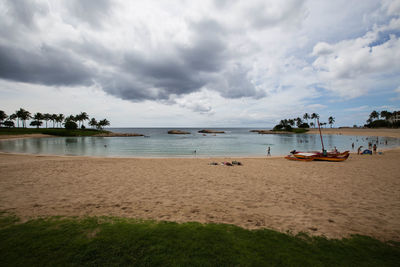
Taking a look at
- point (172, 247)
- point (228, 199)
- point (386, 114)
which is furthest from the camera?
point (386, 114)

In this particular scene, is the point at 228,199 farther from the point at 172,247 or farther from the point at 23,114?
the point at 23,114

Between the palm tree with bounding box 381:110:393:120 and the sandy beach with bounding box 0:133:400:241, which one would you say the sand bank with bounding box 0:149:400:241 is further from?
the palm tree with bounding box 381:110:393:120

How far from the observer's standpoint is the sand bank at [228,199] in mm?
6785

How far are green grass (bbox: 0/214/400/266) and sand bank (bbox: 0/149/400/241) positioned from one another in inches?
41.4

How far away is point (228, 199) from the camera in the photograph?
30.9 ft

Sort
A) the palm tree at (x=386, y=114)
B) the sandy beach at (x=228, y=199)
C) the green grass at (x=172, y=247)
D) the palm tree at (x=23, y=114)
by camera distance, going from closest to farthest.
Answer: the green grass at (x=172, y=247), the sandy beach at (x=228, y=199), the palm tree at (x=23, y=114), the palm tree at (x=386, y=114)

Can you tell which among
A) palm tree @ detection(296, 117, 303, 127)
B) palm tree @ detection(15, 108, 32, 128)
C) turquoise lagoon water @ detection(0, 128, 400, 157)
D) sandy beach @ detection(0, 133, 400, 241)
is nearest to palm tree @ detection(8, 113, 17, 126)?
palm tree @ detection(15, 108, 32, 128)

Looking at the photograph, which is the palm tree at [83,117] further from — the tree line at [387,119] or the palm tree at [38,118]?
the tree line at [387,119]

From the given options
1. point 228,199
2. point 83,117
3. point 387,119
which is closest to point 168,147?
point 228,199

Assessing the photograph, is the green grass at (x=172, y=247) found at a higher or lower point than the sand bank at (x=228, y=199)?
higher

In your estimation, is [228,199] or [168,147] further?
[168,147]

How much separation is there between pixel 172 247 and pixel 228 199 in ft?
17.9

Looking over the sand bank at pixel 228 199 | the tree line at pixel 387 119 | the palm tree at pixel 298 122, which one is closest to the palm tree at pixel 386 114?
the tree line at pixel 387 119

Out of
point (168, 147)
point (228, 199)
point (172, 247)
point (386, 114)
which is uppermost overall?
point (386, 114)
